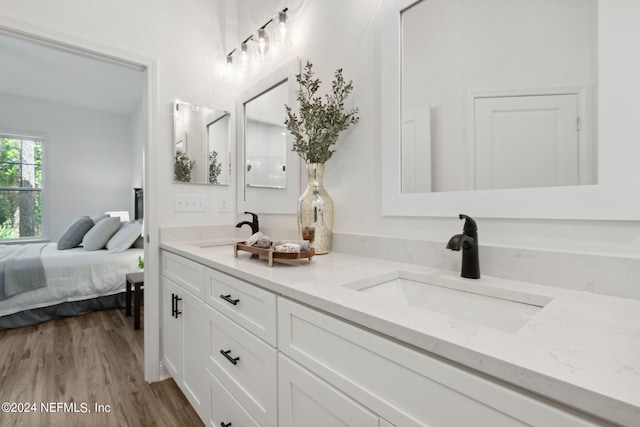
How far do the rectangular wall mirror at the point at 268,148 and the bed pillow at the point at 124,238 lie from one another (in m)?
2.01

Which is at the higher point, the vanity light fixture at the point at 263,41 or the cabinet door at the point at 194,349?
the vanity light fixture at the point at 263,41

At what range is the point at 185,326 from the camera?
154cm

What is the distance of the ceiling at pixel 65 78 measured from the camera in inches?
127

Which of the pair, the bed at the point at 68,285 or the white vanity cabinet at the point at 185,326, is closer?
the white vanity cabinet at the point at 185,326

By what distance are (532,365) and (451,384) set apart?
126mm

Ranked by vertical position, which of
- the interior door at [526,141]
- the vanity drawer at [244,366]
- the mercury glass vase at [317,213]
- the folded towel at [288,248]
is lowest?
the vanity drawer at [244,366]

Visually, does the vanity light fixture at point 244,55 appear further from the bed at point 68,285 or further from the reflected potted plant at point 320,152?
the bed at point 68,285

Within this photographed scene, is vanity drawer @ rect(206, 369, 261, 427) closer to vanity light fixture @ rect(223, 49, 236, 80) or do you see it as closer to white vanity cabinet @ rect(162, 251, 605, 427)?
white vanity cabinet @ rect(162, 251, 605, 427)

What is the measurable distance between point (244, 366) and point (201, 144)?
1.51m

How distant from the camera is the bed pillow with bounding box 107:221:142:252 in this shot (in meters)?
3.33

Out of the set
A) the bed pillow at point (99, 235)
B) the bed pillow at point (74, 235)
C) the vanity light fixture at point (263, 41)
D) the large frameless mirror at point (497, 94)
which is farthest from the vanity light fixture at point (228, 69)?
the bed pillow at point (74, 235)

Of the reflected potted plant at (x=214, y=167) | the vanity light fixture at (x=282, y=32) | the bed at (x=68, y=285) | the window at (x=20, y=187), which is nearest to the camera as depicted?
the vanity light fixture at (x=282, y=32)

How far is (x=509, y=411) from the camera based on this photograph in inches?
16.4

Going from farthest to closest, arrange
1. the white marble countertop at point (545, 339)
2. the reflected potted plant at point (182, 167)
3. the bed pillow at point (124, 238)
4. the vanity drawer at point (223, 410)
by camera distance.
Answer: the bed pillow at point (124, 238), the reflected potted plant at point (182, 167), the vanity drawer at point (223, 410), the white marble countertop at point (545, 339)
